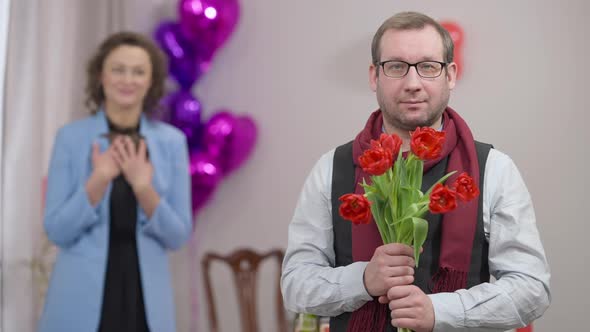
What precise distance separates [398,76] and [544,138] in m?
1.11

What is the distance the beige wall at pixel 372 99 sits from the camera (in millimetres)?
2420

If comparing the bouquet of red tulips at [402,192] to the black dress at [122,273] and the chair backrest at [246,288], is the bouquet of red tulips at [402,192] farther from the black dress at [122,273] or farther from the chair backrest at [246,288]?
the chair backrest at [246,288]

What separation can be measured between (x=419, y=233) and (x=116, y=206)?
1.61 meters

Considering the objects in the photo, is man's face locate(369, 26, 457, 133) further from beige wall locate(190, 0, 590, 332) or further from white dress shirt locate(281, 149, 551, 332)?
beige wall locate(190, 0, 590, 332)

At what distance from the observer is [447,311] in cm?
148

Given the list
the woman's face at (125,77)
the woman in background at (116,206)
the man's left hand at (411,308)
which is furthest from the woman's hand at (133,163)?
the man's left hand at (411,308)

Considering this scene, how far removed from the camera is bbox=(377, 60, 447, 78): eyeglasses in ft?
5.20

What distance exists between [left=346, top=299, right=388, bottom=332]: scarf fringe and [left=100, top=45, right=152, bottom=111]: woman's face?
1.63 m

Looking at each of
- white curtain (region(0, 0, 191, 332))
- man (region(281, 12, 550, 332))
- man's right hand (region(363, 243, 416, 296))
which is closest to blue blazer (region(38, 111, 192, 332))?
white curtain (region(0, 0, 191, 332))

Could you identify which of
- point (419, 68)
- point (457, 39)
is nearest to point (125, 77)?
point (457, 39)

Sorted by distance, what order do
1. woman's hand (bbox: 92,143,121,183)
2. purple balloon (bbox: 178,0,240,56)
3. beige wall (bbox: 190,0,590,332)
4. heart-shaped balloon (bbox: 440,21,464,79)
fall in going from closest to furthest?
1. beige wall (bbox: 190,0,590,332)
2. heart-shaped balloon (bbox: 440,21,464,79)
3. woman's hand (bbox: 92,143,121,183)
4. purple balloon (bbox: 178,0,240,56)

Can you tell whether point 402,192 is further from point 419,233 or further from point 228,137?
point 228,137

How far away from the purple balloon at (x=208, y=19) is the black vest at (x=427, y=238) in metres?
2.20

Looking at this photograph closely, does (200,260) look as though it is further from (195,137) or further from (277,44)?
(277,44)
